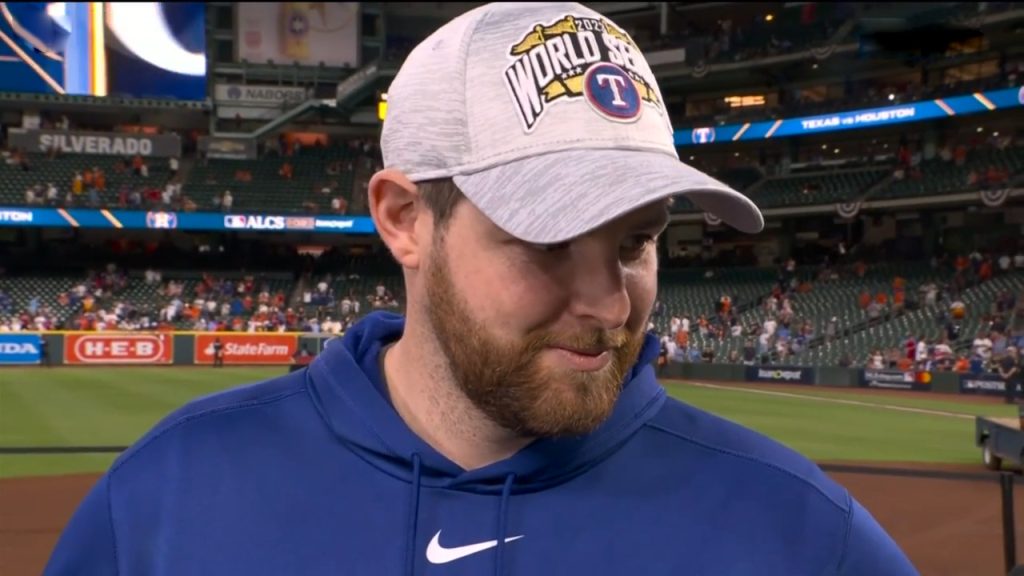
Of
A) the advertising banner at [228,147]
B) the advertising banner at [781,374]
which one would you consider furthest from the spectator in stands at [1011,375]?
the advertising banner at [228,147]

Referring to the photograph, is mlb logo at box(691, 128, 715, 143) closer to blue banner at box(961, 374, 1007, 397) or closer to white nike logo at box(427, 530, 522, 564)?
blue banner at box(961, 374, 1007, 397)

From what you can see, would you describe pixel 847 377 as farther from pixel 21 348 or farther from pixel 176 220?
pixel 176 220

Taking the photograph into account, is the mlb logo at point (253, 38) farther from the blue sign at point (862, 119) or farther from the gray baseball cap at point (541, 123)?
the gray baseball cap at point (541, 123)

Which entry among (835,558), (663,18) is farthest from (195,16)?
(835,558)

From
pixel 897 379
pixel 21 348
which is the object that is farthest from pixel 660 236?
pixel 21 348

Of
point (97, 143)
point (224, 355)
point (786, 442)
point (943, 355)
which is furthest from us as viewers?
point (97, 143)

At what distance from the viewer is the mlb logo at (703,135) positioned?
141 feet

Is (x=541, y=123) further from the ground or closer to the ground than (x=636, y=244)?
further from the ground

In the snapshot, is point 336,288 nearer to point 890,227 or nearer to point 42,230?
point 42,230

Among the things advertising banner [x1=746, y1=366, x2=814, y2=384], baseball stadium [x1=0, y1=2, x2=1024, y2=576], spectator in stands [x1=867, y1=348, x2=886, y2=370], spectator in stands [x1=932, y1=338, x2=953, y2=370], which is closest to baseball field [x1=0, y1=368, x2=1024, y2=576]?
baseball stadium [x1=0, y1=2, x2=1024, y2=576]

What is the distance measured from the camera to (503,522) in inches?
67.6

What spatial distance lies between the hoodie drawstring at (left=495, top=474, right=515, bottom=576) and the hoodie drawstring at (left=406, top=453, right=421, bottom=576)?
0.55 ft

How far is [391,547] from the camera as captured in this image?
5.54ft

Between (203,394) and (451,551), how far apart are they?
1229cm
